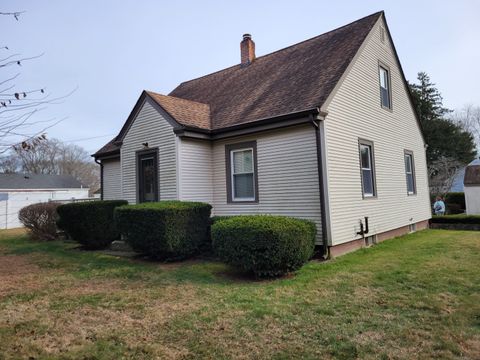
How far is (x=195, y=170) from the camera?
10102mm

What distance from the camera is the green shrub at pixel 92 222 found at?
10688 millimetres

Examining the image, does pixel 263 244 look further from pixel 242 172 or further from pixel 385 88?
pixel 385 88

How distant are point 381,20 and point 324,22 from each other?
167 inches

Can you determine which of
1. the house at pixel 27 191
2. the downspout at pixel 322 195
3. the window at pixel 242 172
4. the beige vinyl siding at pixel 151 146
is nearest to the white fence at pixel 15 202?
the house at pixel 27 191

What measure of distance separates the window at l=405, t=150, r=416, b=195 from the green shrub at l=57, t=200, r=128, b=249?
10.8 meters

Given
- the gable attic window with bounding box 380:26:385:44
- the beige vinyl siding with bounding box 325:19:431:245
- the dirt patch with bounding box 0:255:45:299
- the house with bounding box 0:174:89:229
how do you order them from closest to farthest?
the dirt patch with bounding box 0:255:45:299, the beige vinyl siding with bounding box 325:19:431:245, the gable attic window with bounding box 380:26:385:44, the house with bounding box 0:174:89:229

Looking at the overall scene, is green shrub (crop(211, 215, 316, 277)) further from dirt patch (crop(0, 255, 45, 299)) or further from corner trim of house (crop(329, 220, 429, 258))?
dirt patch (crop(0, 255, 45, 299))

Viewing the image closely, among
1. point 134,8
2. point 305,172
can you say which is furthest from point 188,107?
point 305,172

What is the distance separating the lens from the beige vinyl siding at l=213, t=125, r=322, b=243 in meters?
8.43

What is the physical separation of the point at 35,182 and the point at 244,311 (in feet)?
110

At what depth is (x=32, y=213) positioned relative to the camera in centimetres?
1407

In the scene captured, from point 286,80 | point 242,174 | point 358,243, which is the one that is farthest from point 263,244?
point 286,80

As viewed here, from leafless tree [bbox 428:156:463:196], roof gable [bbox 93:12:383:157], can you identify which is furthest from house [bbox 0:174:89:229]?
leafless tree [bbox 428:156:463:196]

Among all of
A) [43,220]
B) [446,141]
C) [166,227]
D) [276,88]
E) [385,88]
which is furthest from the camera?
[446,141]
